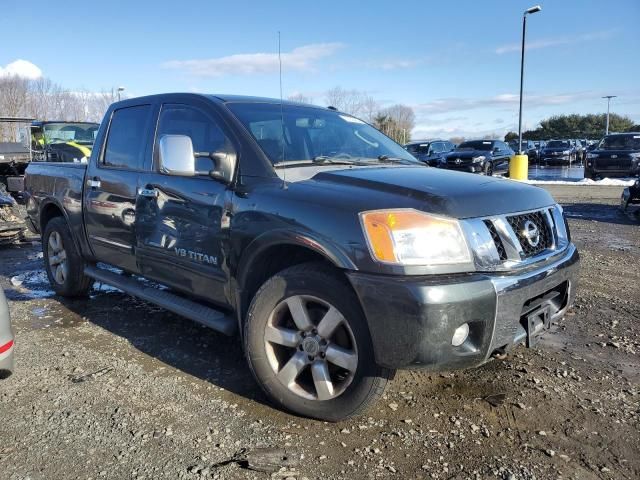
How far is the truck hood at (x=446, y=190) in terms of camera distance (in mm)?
2691

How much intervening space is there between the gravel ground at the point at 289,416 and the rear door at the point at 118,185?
2.32 feet

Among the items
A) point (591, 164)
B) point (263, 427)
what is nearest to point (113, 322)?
point (263, 427)

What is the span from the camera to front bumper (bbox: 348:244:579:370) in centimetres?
248

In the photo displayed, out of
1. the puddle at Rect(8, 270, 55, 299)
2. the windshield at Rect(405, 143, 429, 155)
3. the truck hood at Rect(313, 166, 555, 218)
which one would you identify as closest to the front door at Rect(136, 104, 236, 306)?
the truck hood at Rect(313, 166, 555, 218)

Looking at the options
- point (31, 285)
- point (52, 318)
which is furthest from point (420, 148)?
point (52, 318)

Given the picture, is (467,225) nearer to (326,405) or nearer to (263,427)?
(326,405)

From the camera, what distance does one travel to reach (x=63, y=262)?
534 centimetres

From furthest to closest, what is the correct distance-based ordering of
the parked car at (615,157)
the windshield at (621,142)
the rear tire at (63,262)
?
the windshield at (621,142) → the parked car at (615,157) → the rear tire at (63,262)

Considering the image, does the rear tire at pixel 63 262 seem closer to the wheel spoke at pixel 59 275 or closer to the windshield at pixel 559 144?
the wheel spoke at pixel 59 275

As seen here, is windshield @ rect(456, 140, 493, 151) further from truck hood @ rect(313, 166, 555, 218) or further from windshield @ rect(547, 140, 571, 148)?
truck hood @ rect(313, 166, 555, 218)

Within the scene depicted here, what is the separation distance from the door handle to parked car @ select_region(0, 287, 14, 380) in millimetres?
1218

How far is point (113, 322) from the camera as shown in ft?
15.5

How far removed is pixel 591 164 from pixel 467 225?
19.4m

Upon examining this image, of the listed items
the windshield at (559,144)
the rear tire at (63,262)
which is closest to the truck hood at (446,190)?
the rear tire at (63,262)
